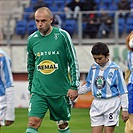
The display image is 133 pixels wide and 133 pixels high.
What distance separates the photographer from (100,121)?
9.45 m

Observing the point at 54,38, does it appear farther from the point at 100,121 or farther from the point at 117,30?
the point at 117,30

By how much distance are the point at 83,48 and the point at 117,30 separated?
154 cm

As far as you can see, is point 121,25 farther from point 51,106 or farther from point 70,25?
point 51,106

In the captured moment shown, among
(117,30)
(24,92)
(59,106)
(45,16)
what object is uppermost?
(45,16)

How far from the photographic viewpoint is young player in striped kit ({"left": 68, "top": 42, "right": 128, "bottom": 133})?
9.31m

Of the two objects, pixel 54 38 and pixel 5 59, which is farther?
pixel 54 38

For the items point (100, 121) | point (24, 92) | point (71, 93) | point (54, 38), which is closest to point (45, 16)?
point (54, 38)

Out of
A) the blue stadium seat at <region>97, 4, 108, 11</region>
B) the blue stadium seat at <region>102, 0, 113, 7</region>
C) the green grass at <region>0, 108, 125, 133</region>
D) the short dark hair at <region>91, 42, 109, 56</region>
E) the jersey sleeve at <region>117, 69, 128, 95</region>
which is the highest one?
the short dark hair at <region>91, 42, 109, 56</region>

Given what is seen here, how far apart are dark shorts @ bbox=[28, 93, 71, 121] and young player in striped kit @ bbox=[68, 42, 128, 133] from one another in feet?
1.04

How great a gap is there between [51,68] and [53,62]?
3.7 inches

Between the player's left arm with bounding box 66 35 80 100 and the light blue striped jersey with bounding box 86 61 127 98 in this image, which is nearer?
the player's left arm with bounding box 66 35 80 100

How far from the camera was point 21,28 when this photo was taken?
2608 cm

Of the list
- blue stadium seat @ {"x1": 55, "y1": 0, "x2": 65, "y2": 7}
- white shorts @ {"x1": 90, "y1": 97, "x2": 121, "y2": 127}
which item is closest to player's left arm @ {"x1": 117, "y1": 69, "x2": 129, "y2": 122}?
white shorts @ {"x1": 90, "y1": 97, "x2": 121, "y2": 127}

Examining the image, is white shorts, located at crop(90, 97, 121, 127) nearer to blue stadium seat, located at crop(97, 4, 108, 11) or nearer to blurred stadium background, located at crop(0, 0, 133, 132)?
blurred stadium background, located at crop(0, 0, 133, 132)
